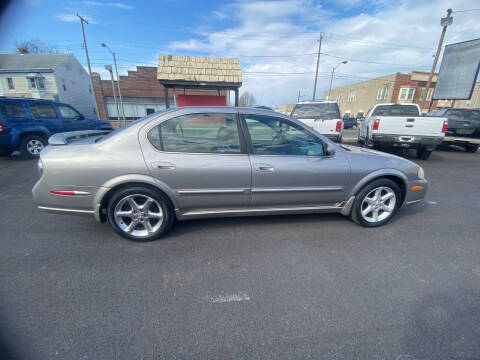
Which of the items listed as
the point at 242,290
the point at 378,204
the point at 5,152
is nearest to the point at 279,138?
the point at 378,204

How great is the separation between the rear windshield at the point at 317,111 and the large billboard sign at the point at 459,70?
1264 cm

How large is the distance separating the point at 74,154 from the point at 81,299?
1.51m

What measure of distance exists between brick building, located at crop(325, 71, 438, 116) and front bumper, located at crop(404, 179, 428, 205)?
41.8m

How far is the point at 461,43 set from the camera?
13.5 metres

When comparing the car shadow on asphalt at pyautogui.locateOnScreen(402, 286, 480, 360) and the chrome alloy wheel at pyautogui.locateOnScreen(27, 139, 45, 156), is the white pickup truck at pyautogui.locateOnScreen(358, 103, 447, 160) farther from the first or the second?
the chrome alloy wheel at pyautogui.locateOnScreen(27, 139, 45, 156)

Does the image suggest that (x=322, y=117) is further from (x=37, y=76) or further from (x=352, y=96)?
(x=352, y=96)

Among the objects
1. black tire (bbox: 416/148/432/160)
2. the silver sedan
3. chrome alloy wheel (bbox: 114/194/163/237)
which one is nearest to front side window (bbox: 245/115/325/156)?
the silver sedan

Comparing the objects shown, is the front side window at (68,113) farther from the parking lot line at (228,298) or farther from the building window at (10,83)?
the building window at (10,83)

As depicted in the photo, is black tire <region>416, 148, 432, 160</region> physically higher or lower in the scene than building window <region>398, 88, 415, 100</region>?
lower

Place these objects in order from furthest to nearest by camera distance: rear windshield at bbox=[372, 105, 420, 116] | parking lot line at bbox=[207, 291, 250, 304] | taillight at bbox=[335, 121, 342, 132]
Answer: rear windshield at bbox=[372, 105, 420, 116]
taillight at bbox=[335, 121, 342, 132]
parking lot line at bbox=[207, 291, 250, 304]

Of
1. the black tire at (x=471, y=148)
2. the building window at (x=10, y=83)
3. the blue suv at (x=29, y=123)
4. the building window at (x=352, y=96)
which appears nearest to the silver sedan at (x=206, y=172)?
the blue suv at (x=29, y=123)

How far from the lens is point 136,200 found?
102 inches

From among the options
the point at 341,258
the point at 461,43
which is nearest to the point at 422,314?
the point at 341,258

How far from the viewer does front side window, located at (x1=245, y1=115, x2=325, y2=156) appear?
8.82 ft
